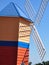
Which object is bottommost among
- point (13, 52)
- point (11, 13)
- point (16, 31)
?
point (13, 52)

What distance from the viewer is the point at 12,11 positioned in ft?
74.1

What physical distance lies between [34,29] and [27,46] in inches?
70.8

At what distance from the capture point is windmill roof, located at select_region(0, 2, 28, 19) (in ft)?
72.4

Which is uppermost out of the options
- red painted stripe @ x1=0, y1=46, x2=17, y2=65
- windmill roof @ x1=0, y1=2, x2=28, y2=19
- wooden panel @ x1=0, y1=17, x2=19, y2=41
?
windmill roof @ x1=0, y1=2, x2=28, y2=19

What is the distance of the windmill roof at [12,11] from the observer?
22078 mm

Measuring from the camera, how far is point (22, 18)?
2202cm

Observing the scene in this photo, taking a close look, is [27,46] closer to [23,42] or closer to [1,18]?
[23,42]

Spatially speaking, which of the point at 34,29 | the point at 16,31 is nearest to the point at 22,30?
the point at 16,31

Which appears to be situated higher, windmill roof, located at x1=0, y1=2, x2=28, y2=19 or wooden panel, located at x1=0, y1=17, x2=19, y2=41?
windmill roof, located at x1=0, y1=2, x2=28, y2=19

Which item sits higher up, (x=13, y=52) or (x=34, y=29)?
(x=34, y=29)

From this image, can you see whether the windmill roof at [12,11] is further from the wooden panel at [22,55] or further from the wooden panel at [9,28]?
the wooden panel at [22,55]

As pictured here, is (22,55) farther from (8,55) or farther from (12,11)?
(12,11)

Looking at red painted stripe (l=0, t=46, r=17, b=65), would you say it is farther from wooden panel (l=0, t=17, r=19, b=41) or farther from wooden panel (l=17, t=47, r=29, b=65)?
wooden panel (l=0, t=17, r=19, b=41)

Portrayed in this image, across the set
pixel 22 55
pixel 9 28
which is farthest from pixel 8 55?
pixel 9 28
